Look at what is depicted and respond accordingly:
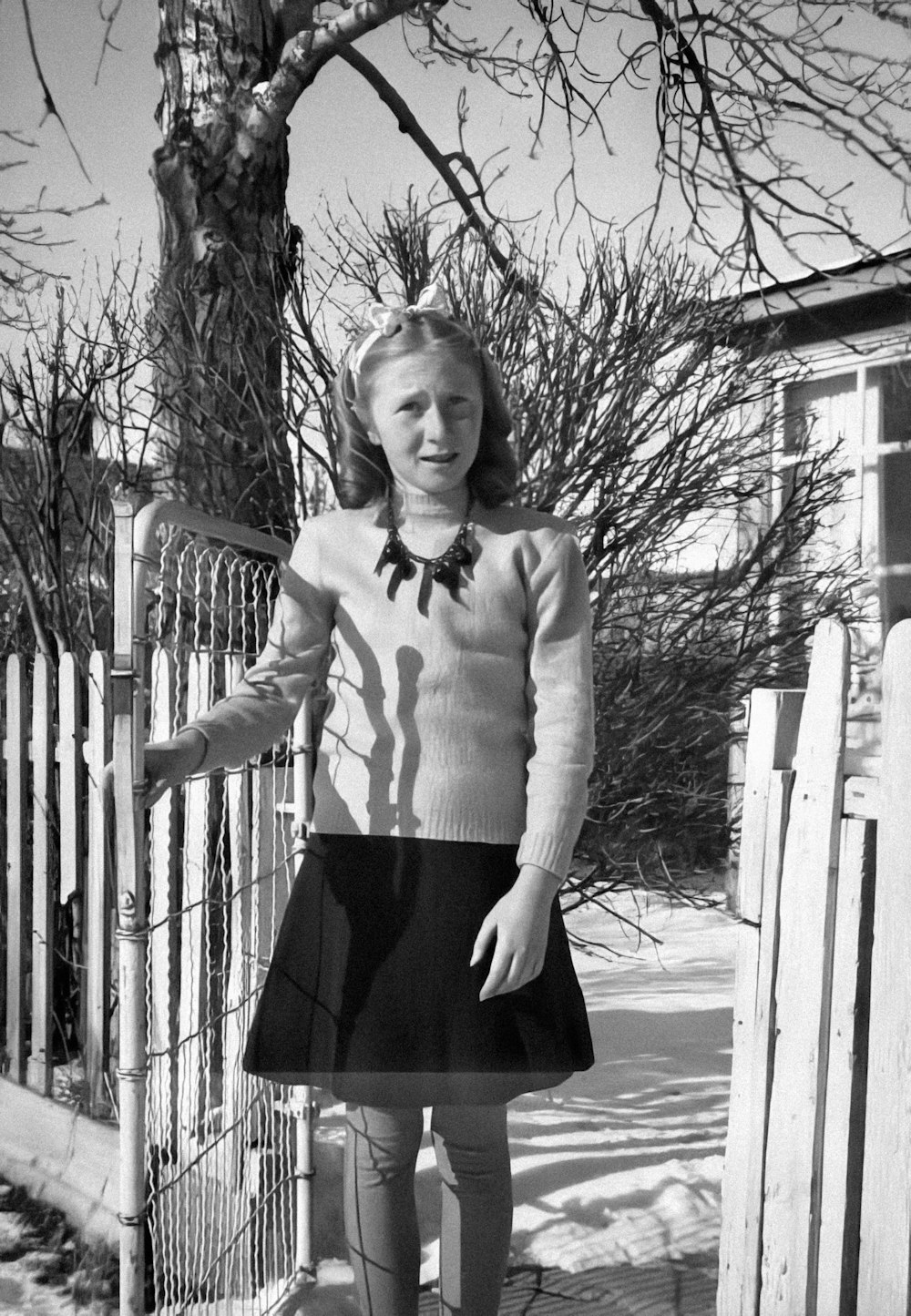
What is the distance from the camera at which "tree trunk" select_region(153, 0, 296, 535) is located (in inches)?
117

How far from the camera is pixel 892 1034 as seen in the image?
5.07 ft

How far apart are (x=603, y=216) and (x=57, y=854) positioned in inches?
99.2

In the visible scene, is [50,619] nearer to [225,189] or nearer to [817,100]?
[225,189]

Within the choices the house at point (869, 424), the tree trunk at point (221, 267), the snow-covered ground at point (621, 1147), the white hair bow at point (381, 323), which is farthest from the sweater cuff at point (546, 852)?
the house at point (869, 424)

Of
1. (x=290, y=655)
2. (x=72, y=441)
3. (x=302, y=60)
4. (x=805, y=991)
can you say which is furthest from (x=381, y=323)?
(x=302, y=60)

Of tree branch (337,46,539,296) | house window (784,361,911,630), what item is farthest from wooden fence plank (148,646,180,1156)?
house window (784,361,911,630)

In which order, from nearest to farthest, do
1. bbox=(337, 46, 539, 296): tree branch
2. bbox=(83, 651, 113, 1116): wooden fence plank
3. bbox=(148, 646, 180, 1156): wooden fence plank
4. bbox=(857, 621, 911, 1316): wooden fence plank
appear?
bbox=(857, 621, 911, 1316): wooden fence plank
bbox=(148, 646, 180, 1156): wooden fence plank
bbox=(83, 651, 113, 1116): wooden fence plank
bbox=(337, 46, 539, 296): tree branch

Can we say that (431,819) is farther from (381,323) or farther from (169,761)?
(381,323)

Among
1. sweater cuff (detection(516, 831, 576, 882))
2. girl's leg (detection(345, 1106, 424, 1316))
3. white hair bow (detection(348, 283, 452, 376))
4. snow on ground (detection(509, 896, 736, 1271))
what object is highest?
white hair bow (detection(348, 283, 452, 376))

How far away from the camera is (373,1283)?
1.49 m

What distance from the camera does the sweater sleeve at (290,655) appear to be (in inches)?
59.8

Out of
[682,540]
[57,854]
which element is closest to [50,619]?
[57,854]

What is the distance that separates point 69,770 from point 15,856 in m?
0.37

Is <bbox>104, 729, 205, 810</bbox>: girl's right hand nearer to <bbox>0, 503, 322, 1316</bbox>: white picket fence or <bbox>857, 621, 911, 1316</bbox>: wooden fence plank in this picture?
<bbox>0, 503, 322, 1316</bbox>: white picket fence
